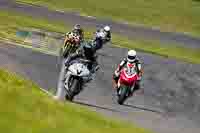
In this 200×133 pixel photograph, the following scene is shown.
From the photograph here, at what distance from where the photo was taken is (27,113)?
33.4 feet

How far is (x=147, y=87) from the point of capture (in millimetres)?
19578

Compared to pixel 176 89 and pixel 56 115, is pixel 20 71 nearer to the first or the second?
→ pixel 176 89

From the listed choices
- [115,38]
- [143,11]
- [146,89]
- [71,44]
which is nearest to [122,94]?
[146,89]

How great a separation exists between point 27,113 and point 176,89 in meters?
10.9

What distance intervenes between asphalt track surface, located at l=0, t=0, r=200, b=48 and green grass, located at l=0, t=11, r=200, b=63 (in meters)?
1.10

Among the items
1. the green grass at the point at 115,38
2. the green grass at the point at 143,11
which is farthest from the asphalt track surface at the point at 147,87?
the green grass at the point at 143,11

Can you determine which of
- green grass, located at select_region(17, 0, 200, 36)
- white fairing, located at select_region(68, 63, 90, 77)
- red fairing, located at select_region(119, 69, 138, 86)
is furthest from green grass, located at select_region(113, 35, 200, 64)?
white fairing, located at select_region(68, 63, 90, 77)

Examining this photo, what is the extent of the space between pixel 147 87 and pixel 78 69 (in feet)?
14.7

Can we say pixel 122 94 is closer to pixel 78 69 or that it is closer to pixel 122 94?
pixel 122 94

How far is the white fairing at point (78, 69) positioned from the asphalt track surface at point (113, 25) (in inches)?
594

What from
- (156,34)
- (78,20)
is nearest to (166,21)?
(156,34)

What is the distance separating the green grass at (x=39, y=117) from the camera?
30.9ft

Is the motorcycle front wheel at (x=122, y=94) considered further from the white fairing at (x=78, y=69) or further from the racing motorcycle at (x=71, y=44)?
the racing motorcycle at (x=71, y=44)

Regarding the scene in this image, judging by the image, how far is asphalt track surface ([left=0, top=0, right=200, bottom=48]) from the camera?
31941 mm
